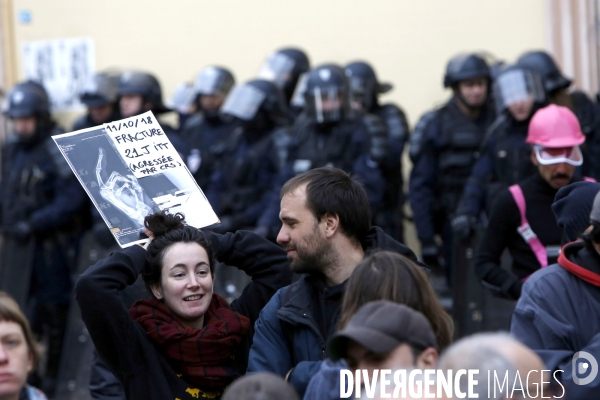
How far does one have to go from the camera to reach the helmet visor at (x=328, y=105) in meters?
7.65

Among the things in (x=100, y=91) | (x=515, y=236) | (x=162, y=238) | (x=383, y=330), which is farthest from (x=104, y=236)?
A: (x=383, y=330)

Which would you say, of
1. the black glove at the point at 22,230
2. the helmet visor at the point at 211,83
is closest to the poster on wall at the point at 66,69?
the helmet visor at the point at 211,83

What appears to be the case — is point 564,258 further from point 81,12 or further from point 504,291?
point 81,12

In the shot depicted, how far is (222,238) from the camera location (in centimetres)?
396

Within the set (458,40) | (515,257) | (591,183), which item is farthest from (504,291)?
(458,40)

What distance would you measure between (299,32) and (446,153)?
2.68 meters

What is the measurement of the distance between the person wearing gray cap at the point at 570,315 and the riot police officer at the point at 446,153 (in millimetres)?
4096

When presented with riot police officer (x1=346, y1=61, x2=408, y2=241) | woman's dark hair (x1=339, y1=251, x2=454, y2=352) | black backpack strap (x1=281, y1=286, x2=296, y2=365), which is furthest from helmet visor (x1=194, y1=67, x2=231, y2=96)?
woman's dark hair (x1=339, y1=251, x2=454, y2=352)

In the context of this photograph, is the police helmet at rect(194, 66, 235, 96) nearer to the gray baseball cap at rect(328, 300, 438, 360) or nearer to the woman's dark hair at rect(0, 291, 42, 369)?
the woman's dark hair at rect(0, 291, 42, 369)

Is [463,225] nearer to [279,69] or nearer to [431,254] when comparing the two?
[431,254]

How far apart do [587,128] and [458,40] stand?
2.39 meters

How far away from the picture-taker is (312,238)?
3529 millimetres

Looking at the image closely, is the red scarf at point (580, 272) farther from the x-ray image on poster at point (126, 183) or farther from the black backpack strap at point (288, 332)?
the x-ray image on poster at point (126, 183)

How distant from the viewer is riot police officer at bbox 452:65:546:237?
21.5 ft
